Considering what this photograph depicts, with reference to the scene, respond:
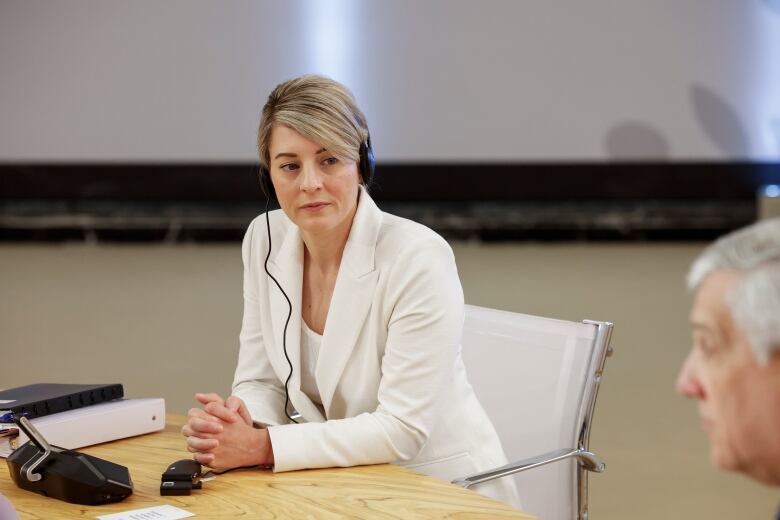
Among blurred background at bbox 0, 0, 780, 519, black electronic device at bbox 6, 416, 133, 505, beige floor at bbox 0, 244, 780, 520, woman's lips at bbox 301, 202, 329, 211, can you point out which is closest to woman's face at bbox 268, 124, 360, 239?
woman's lips at bbox 301, 202, 329, 211

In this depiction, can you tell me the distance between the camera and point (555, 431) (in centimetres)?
216

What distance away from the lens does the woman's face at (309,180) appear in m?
1.99

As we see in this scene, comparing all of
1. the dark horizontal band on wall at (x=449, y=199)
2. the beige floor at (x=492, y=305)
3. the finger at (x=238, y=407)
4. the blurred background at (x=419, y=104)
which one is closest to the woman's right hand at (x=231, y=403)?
the finger at (x=238, y=407)

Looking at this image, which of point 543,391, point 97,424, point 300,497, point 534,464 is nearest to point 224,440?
point 300,497

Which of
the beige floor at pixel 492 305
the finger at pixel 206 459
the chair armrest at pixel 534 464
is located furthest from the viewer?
the beige floor at pixel 492 305

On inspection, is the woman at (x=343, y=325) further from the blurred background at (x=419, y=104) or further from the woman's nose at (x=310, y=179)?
the blurred background at (x=419, y=104)

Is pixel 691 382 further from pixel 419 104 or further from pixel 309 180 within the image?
pixel 419 104

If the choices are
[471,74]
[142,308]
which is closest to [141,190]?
[142,308]

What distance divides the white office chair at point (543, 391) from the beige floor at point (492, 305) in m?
1.27

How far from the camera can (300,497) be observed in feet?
5.12

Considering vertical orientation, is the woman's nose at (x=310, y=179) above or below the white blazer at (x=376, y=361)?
above

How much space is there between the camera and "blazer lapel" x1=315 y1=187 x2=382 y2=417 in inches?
78.7

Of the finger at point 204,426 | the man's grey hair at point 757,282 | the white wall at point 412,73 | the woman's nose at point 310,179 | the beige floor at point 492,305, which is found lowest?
the beige floor at point 492,305

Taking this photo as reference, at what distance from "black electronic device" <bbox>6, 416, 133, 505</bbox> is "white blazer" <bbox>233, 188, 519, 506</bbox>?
290 millimetres
